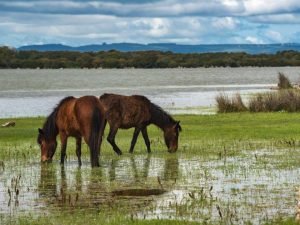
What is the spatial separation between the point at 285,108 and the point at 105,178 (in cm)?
1879

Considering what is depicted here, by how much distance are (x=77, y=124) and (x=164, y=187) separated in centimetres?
354

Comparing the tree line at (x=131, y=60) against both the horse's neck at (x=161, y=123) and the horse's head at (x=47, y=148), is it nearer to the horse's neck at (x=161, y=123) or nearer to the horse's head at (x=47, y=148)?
the horse's neck at (x=161, y=123)

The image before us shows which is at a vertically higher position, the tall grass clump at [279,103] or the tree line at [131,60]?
the tree line at [131,60]

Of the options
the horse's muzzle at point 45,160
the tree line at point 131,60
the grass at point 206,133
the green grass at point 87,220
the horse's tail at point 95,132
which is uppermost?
the tree line at point 131,60

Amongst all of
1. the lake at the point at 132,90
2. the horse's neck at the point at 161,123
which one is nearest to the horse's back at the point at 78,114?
the horse's neck at the point at 161,123

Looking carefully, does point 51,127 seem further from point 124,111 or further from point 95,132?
point 124,111

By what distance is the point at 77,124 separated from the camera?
1597 centimetres

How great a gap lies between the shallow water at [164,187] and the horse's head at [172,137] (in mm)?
1057

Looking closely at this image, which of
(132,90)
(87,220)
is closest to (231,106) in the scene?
(87,220)

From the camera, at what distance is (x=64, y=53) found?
595 feet

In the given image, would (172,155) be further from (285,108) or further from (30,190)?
(285,108)

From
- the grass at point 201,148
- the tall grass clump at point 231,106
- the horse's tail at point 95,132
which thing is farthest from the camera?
the tall grass clump at point 231,106

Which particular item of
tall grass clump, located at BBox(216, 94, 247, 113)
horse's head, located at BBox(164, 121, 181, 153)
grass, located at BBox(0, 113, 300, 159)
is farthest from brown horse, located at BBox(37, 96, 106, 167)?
tall grass clump, located at BBox(216, 94, 247, 113)

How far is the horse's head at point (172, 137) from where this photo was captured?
738 inches
